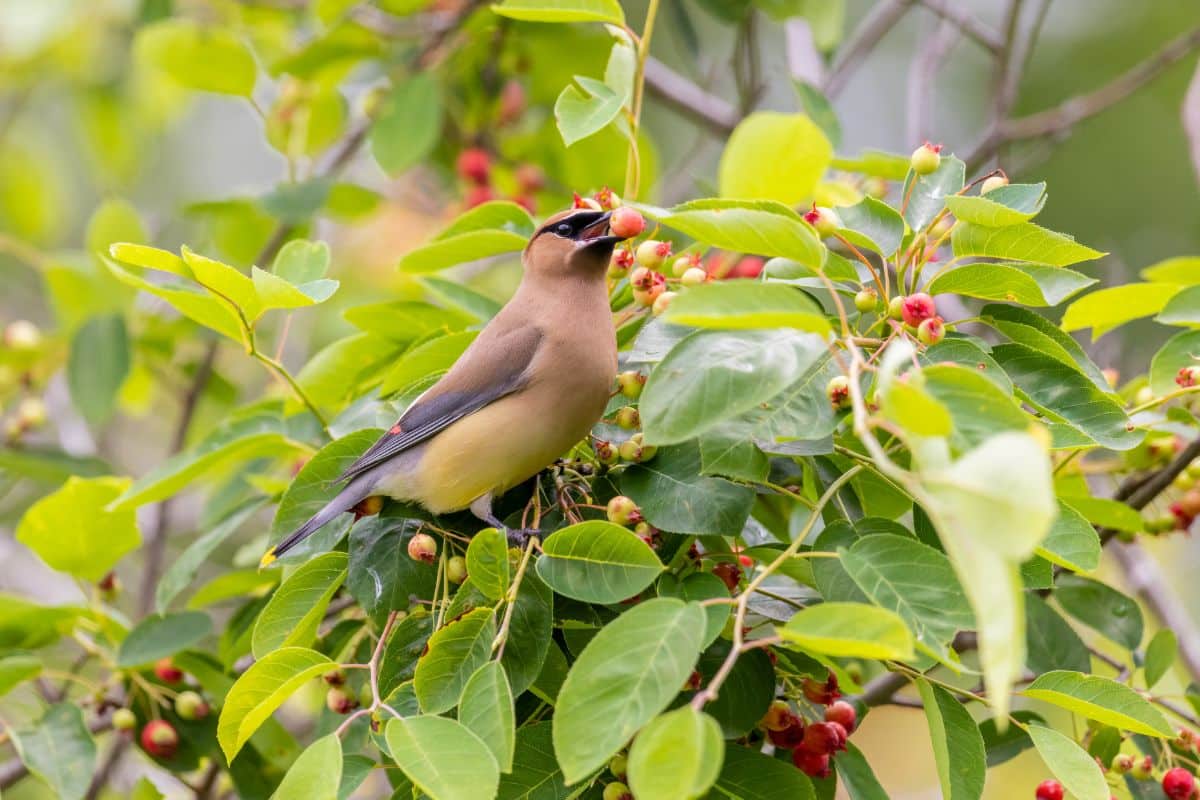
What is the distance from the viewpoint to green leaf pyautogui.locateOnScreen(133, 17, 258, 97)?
3.99 metres

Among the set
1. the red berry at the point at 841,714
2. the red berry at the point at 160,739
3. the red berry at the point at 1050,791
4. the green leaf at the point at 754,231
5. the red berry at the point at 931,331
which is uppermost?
the green leaf at the point at 754,231

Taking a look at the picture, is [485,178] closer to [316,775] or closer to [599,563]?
[599,563]

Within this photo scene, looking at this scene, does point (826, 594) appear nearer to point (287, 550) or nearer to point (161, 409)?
point (287, 550)

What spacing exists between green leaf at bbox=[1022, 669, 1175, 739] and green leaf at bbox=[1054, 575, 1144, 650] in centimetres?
88

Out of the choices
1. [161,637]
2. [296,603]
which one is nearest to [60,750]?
[161,637]

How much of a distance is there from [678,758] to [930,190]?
1245 millimetres

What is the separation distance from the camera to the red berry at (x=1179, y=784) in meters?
2.52

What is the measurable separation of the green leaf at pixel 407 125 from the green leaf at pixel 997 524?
293 centimetres

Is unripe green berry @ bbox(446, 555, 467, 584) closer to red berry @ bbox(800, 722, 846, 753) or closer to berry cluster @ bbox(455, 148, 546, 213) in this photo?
red berry @ bbox(800, 722, 846, 753)

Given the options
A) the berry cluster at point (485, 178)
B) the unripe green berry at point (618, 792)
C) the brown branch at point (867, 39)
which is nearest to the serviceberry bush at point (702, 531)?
the unripe green berry at point (618, 792)

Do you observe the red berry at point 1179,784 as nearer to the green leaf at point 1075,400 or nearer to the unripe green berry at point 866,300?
the green leaf at point 1075,400

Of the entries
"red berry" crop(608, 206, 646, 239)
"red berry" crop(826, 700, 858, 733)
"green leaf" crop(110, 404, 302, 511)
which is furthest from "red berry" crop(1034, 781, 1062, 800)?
"green leaf" crop(110, 404, 302, 511)

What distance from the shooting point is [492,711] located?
188 cm

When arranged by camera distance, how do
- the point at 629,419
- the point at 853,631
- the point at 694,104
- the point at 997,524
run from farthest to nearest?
the point at 694,104 → the point at 629,419 → the point at 853,631 → the point at 997,524
